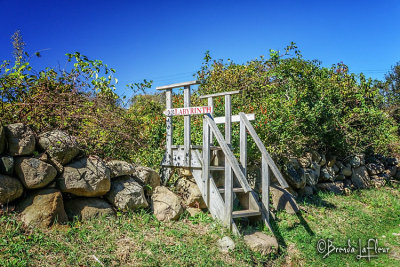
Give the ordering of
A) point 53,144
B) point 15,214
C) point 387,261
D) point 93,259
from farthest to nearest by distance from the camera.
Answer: point 387,261
point 53,144
point 15,214
point 93,259

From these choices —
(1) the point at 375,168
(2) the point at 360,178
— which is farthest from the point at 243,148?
(1) the point at 375,168

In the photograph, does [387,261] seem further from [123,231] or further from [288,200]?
[123,231]

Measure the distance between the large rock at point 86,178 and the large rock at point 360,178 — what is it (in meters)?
8.77

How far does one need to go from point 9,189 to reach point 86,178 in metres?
1.01

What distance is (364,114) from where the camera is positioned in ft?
36.8

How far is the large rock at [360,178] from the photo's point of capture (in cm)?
1139

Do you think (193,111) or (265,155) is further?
(265,155)

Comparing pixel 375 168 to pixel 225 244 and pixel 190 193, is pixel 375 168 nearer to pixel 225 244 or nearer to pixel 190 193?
pixel 190 193

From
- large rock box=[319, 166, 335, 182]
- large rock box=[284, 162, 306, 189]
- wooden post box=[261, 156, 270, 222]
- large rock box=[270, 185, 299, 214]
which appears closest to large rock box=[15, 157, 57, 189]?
wooden post box=[261, 156, 270, 222]

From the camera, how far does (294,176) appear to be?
28.1ft

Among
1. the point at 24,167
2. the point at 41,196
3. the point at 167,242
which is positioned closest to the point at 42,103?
the point at 24,167

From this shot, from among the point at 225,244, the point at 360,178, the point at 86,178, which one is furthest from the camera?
the point at 360,178

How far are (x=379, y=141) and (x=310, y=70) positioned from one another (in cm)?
323

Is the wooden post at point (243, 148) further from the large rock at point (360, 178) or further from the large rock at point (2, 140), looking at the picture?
the large rock at point (360, 178)
